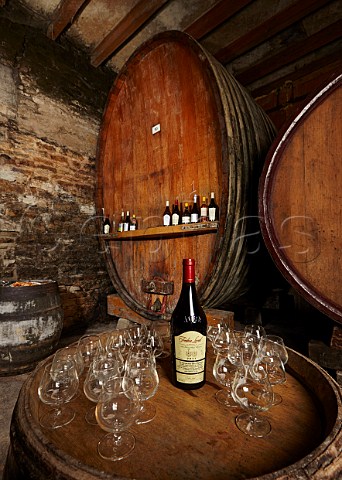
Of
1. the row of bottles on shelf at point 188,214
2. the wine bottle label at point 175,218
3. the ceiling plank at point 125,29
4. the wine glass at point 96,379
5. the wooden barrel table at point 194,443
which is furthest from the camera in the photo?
the ceiling plank at point 125,29

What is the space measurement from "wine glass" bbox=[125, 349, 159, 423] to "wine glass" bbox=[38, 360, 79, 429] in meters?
0.18

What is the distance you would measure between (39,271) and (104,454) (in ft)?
9.50

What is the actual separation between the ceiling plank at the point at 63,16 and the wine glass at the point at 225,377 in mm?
3819

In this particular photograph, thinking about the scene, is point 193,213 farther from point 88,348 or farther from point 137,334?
point 88,348

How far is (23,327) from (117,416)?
185cm

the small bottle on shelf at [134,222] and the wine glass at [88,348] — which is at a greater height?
the small bottle on shelf at [134,222]

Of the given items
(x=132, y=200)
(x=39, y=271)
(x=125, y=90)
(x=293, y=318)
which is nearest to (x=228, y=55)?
(x=125, y=90)

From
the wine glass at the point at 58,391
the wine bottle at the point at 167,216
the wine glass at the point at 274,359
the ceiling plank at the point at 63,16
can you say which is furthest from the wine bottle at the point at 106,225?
the ceiling plank at the point at 63,16

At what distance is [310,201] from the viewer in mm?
1329

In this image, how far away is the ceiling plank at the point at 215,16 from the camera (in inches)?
107

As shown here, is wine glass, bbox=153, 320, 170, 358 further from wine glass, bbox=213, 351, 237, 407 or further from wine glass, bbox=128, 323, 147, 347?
wine glass, bbox=213, 351, 237, 407

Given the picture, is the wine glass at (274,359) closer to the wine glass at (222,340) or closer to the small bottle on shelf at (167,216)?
the wine glass at (222,340)

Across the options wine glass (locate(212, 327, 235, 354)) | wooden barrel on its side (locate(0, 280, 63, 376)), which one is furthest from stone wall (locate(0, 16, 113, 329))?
wine glass (locate(212, 327, 235, 354))

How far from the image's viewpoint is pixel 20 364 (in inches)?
85.5
